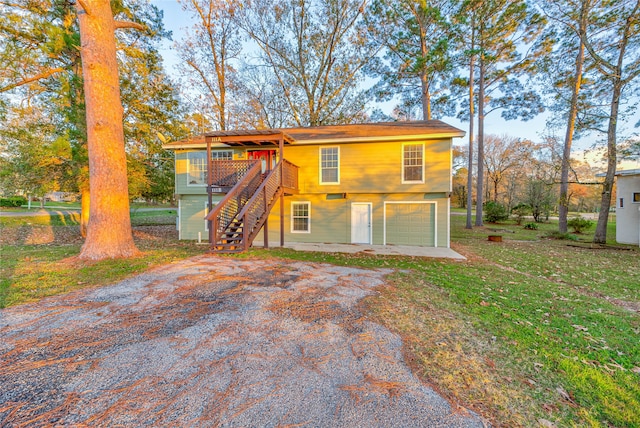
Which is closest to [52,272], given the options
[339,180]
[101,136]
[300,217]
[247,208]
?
[101,136]

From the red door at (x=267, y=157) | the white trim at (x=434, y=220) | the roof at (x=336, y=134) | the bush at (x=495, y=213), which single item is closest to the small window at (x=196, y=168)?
the roof at (x=336, y=134)

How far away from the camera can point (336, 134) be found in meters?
11.4

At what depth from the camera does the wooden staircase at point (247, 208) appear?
7.43m

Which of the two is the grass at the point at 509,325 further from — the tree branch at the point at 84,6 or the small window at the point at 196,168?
the tree branch at the point at 84,6

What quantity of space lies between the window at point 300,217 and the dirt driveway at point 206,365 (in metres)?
7.61

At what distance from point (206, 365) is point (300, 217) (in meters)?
9.55

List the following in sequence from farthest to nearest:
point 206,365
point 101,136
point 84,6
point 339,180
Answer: point 339,180
point 101,136
point 84,6
point 206,365

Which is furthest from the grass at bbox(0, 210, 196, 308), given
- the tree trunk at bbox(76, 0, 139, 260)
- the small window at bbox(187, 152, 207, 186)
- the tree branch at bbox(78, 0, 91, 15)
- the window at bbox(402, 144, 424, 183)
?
the window at bbox(402, 144, 424, 183)

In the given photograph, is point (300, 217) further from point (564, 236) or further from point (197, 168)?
point (564, 236)

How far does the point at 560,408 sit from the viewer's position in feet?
6.91

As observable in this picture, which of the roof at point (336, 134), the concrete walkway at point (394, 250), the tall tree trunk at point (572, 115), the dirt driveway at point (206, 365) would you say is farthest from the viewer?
the tall tree trunk at point (572, 115)

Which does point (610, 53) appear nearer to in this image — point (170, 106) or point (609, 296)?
point (609, 296)

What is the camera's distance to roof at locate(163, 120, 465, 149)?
9.37 m

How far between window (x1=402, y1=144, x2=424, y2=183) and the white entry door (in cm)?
199
